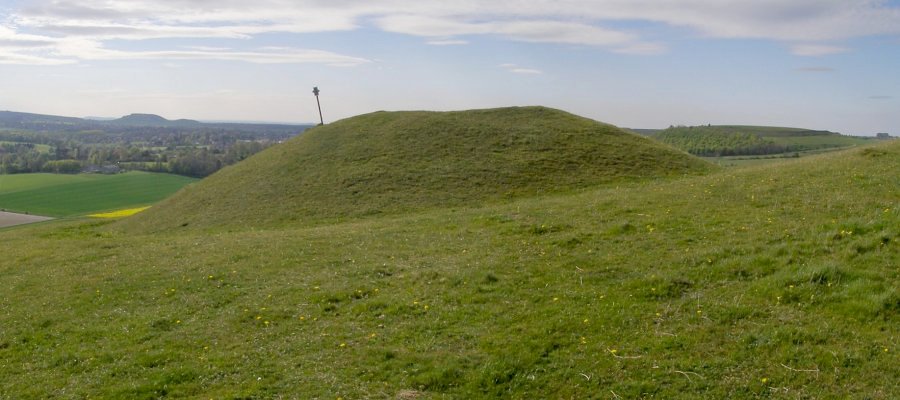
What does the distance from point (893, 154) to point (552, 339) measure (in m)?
20.9

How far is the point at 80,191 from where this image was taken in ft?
289

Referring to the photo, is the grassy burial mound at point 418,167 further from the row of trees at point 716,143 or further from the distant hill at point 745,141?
the distant hill at point 745,141

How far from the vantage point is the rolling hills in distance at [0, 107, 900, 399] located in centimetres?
971

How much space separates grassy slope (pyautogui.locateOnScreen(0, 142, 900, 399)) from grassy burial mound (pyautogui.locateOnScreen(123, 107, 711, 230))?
11574 mm

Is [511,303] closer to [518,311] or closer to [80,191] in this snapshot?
[518,311]

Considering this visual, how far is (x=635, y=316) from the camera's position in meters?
11.4

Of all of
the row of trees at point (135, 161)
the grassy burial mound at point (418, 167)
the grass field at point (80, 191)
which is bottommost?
the grass field at point (80, 191)

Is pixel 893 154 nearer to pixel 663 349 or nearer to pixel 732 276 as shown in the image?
pixel 732 276

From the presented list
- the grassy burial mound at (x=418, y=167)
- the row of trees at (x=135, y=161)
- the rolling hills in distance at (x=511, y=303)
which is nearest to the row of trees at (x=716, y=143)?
the grassy burial mound at (x=418, y=167)

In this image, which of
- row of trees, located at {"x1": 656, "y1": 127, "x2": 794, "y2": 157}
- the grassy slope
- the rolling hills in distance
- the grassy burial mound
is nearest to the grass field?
the grassy burial mound

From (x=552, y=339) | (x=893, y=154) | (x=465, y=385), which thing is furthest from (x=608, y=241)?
(x=893, y=154)

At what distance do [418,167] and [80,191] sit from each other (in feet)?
231

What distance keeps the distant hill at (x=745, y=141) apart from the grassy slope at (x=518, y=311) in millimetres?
67244

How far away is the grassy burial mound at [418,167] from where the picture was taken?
107 ft
